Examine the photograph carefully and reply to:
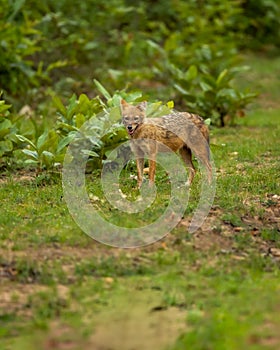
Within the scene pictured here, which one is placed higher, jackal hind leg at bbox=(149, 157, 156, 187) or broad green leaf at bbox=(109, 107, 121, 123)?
broad green leaf at bbox=(109, 107, 121, 123)

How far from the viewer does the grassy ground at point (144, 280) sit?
5.87 metres

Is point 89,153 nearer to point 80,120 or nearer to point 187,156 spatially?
point 80,120

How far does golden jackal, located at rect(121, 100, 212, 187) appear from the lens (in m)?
8.81

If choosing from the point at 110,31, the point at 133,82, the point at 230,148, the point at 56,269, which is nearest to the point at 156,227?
the point at 56,269

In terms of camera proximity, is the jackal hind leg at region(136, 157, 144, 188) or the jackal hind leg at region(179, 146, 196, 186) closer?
the jackal hind leg at region(136, 157, 144, 188)

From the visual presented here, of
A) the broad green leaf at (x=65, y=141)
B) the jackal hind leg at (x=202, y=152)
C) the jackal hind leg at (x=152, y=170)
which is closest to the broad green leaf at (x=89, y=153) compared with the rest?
the broad green leaf at (x=65, y=141)

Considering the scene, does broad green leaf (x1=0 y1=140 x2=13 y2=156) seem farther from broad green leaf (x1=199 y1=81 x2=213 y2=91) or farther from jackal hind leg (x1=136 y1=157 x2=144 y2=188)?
broad green leaf (x1=199 y1=81 x2=213 y2=91)

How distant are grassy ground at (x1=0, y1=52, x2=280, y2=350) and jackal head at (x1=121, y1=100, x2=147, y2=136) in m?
0.65

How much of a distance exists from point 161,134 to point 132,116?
0.36 m

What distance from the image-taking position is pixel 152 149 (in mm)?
8883

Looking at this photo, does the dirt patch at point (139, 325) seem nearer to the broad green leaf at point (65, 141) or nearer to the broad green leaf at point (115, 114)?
the broad green leaf at point (65, 141)

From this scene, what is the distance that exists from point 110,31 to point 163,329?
10.8m

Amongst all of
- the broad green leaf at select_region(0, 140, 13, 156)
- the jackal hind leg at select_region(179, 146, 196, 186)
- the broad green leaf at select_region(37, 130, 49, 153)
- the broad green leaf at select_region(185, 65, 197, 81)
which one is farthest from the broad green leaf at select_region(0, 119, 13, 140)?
the broad green leaf at select_region(185, 65, 197, 81)

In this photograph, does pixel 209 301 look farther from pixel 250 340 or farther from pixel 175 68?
pixel 175 68
